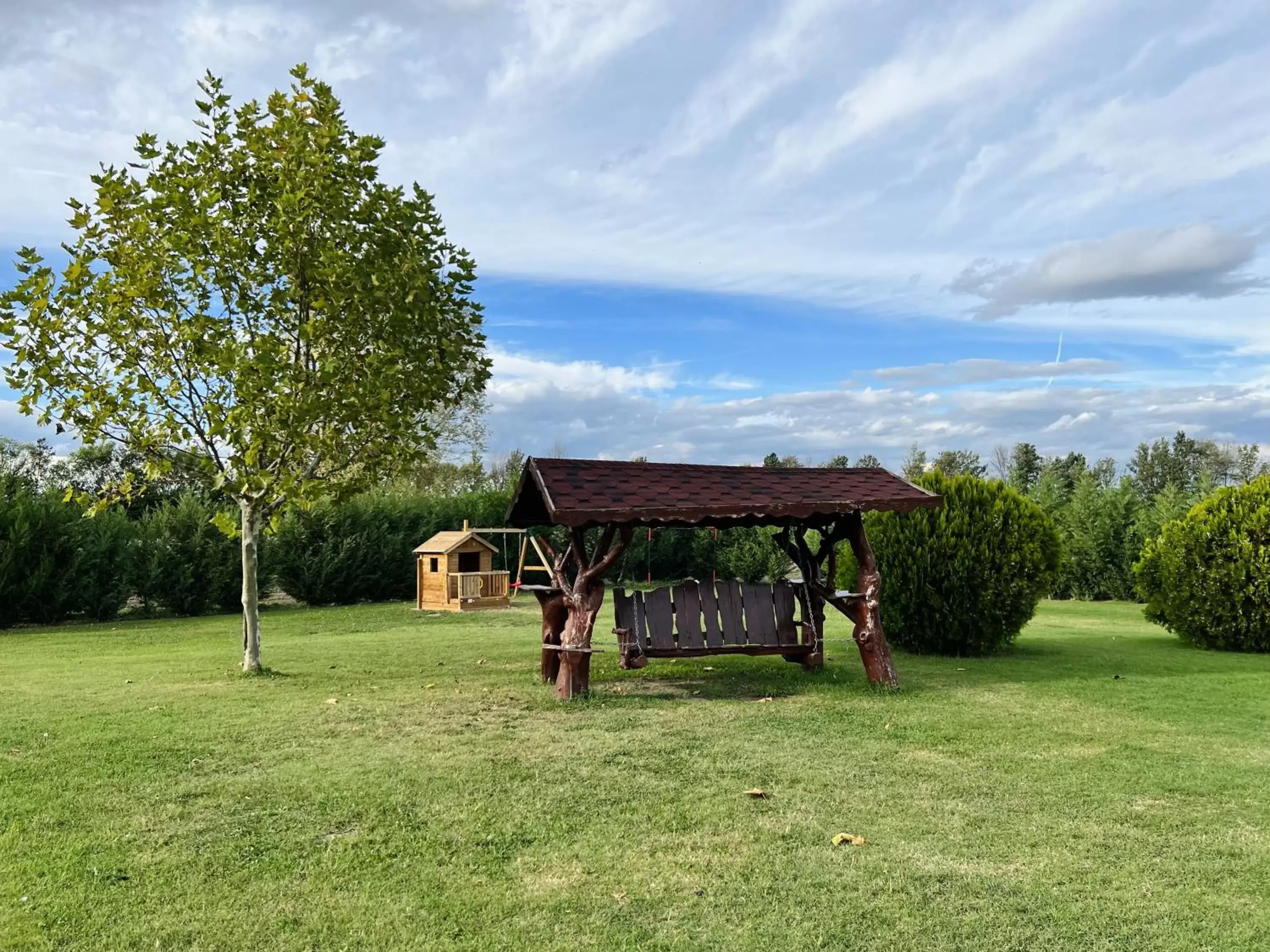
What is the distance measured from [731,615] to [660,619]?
0.77 metres

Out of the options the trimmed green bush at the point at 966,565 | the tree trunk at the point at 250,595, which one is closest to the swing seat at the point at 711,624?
the trimmed green bush at the point at 966,565

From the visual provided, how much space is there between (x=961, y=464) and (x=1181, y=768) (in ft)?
151

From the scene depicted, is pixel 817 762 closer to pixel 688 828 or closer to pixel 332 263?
pixel 688 828

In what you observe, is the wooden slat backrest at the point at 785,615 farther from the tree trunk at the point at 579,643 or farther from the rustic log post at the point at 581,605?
the tree trunk at the point at 579,643

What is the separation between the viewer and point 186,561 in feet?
60.5

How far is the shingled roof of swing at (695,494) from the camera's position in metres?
8.30

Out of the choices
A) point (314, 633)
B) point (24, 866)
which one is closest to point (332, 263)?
point (24, 866)

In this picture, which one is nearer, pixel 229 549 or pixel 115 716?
pixel 115 716

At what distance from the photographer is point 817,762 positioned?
5992 millimetres

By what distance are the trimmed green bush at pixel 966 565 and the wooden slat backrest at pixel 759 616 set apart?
2.23m

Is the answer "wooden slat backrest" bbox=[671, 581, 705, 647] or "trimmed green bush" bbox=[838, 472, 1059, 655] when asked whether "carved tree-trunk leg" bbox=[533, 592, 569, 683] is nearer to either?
"wooden slat backrest" bbox=[671, 581, 705, 647]

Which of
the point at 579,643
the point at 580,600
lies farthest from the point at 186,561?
the point at 579,643

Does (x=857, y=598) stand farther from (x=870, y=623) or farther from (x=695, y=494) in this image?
(x=695, y=494)

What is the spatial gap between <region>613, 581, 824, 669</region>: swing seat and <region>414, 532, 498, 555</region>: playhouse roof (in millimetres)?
9843
